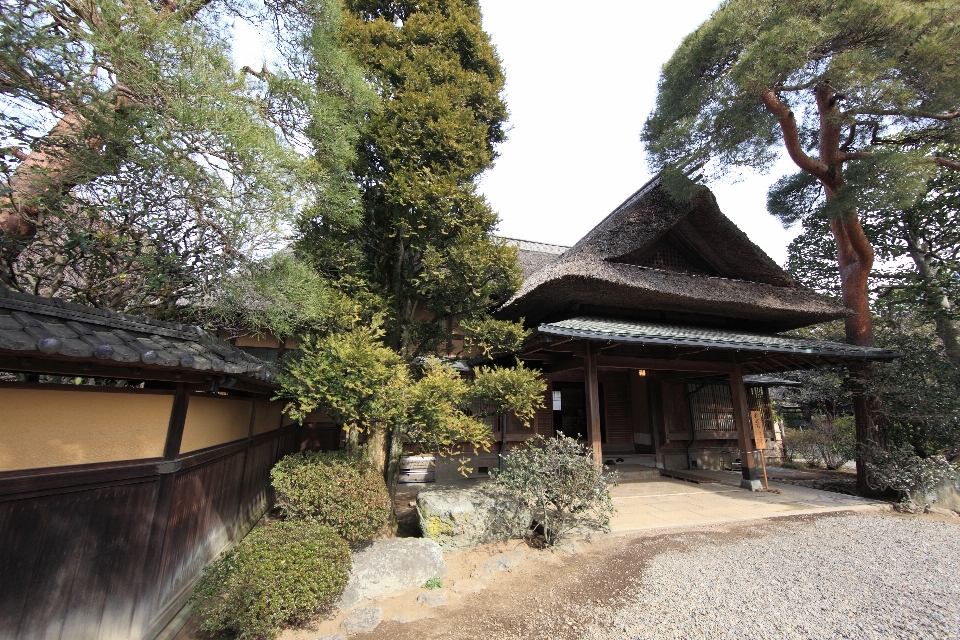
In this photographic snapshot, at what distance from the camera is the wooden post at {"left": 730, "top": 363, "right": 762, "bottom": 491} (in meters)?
7.72

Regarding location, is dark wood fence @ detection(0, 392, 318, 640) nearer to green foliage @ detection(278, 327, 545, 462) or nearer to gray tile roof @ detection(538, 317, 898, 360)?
green foliage @ detection(278, 327, 545, 462)

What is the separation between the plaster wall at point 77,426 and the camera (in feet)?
7.18

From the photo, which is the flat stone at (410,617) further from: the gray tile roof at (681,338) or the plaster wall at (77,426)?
the gray tile roof at (681,338)

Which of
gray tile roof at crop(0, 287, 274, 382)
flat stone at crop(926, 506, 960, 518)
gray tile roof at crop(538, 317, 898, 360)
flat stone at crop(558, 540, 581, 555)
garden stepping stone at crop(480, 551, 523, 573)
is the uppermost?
gray tile roof at crop(538, 317, 898, 360)

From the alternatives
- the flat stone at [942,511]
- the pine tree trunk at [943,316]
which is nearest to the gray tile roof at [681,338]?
the flat stone at [942,511]

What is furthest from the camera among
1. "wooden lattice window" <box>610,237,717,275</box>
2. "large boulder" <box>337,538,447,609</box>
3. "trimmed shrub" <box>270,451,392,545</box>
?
"wooden lattice window" <box>610,237,717,275</box>

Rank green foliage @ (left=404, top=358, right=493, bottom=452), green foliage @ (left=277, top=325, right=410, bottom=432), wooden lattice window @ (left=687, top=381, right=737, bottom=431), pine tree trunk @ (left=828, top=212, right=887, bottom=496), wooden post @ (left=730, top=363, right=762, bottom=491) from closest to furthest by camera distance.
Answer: green foliage @ (left=277, top=325, right=410, bottom=432)
green foliage @ (left=404, top=358, right=493, bottom=452)
pine tree trunk @ (left=828, top=212, right=887, bottom=496)
wooden post @ (left=730, top=363, right=762, bottom=491)
wooden lattice window @ (left=687, top=381, right=737, bottom=431)

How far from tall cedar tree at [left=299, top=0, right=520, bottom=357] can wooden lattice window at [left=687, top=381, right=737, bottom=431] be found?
7.62m

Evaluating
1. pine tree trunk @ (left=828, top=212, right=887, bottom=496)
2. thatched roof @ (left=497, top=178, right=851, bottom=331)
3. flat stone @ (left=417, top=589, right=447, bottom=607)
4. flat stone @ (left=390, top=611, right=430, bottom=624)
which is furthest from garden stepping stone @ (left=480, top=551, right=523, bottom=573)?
pine tree trunk @ (left=828, top=212, right=887, bottom=496)

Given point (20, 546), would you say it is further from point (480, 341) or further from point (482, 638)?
point (480, 341)

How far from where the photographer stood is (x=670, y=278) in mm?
7633

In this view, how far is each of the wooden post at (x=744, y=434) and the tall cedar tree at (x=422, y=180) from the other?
19.4 ft

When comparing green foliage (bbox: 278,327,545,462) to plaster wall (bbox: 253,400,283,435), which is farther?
plaster wall (bbox: 253,400,283,435)

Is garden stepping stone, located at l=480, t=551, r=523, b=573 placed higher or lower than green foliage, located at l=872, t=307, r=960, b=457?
lower
